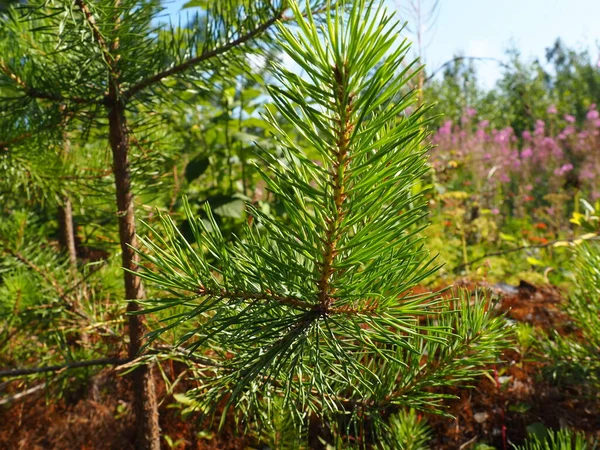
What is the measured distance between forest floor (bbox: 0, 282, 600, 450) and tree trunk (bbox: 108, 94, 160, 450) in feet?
0.48

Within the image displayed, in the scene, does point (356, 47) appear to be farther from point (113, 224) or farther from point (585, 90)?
point (585, 90)

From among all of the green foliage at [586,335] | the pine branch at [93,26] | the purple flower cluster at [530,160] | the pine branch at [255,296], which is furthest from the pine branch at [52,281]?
the purple flower cluster at [530,160]

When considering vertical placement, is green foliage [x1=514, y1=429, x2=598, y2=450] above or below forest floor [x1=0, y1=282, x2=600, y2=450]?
above

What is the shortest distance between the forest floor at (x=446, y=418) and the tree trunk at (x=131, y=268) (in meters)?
0.15

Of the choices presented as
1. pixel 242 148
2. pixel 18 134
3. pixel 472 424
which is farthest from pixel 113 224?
pixel 242 148

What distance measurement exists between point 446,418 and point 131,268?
1042 millimetres

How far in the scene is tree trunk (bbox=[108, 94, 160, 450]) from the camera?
1055 millimetres

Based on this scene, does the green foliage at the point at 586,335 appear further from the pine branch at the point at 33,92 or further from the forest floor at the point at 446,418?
the pine branch at the point at 33,92

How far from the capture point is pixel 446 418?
1.42 meters

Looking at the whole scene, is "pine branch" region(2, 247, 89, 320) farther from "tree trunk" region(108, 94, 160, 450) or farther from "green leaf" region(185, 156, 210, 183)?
"green leaf" region(185, 156, 210, 183)

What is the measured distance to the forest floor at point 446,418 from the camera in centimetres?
140

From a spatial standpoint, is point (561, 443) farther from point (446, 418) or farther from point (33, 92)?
point (33, 92)

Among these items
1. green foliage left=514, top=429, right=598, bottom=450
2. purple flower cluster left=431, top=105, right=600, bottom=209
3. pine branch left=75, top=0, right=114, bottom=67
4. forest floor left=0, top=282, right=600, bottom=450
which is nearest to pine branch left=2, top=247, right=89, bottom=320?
forest floor left=0, top=282, right=600, bottom=450

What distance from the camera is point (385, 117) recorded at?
467 mm
